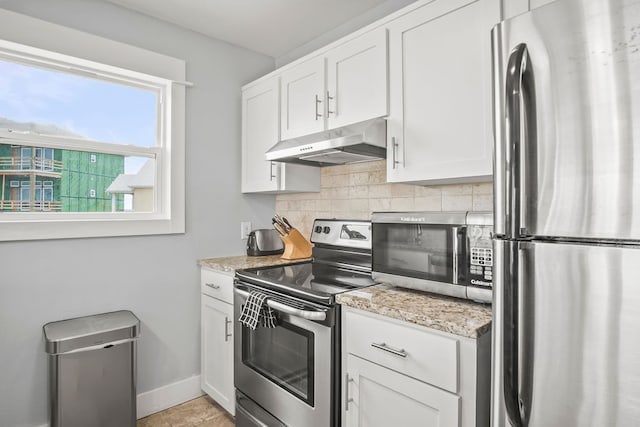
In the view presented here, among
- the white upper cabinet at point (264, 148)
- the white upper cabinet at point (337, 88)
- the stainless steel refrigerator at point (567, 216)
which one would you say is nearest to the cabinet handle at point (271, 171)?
the white upper cabinet at point (264, 148)

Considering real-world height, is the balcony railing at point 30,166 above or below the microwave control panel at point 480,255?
above

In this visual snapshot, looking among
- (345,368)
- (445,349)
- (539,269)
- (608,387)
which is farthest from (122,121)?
(608,387)

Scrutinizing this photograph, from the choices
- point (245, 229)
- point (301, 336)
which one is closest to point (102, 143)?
point (245, 229)

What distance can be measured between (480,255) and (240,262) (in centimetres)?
150

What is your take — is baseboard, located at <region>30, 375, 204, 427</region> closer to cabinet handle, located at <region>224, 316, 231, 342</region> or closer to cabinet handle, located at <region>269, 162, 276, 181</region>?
cabinet handle, located at <region>224, 316, 231, 342</region>

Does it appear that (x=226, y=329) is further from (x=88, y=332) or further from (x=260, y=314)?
(x=88, y=332)

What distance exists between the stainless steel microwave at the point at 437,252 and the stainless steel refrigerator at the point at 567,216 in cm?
45

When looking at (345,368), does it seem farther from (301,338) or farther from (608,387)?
(608,387)

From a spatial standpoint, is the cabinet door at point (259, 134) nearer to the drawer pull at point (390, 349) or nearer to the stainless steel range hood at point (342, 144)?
the stainless steel range hood at point (342, 144)

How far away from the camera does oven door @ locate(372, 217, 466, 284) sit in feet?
4.66

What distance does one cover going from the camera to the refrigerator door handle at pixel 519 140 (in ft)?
2.76

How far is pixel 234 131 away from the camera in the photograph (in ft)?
8.97

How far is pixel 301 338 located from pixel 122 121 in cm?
176

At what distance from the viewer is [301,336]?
1688 millimetres
